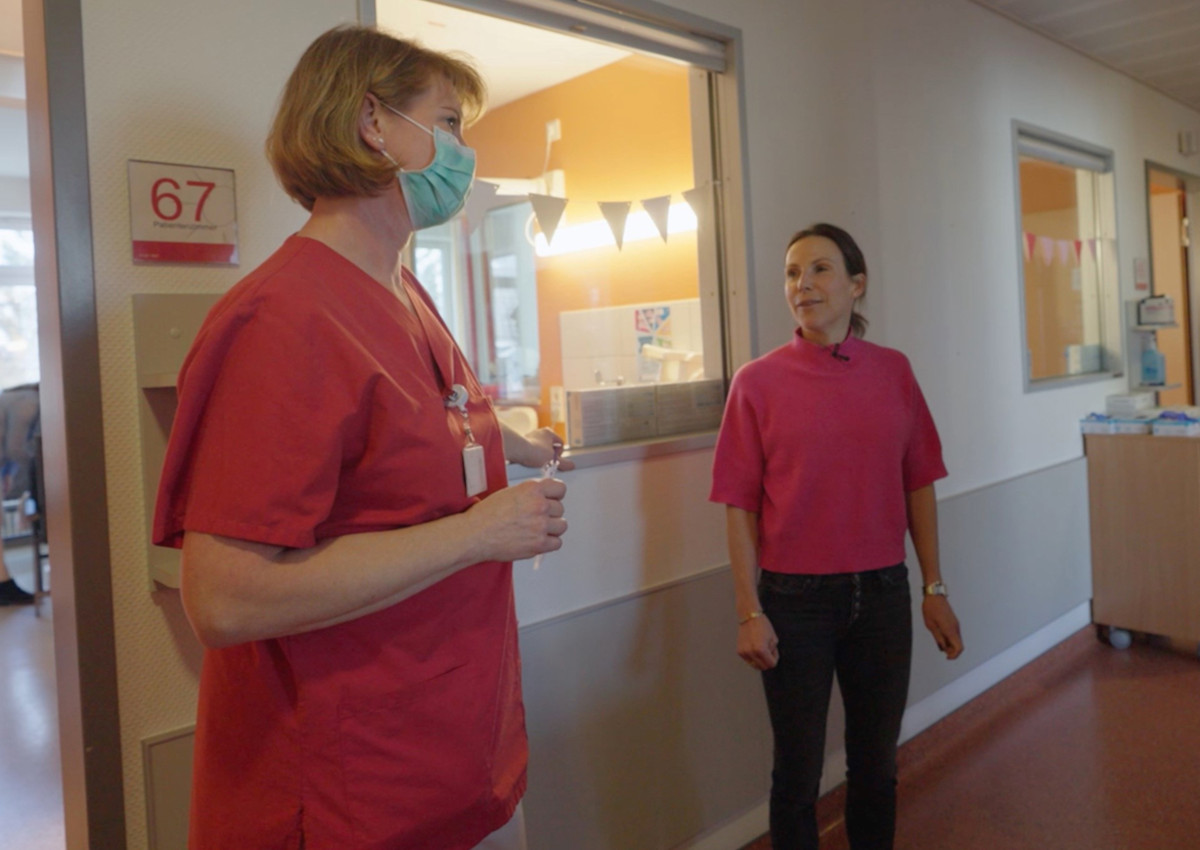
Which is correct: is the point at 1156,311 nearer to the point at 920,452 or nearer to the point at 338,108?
the point at 920,452

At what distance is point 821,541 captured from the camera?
186 centimetres

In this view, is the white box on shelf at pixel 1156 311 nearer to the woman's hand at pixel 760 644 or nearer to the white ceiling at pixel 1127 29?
the white ceiling at pixel 1127 29

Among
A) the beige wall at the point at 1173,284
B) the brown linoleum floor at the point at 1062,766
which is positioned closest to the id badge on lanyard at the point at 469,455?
the brown linoleum floor at the point at 1062,766

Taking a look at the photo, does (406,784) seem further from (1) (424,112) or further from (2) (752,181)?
(2) (752,181)

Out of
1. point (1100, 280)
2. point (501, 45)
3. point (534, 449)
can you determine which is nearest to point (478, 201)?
point (534, 449)

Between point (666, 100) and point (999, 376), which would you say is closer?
point (666, 100)

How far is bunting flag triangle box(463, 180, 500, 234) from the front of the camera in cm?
207

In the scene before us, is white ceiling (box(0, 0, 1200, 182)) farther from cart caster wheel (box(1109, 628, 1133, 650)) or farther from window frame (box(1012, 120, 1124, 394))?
cart caster wheel (box(1109, 628, 1133, 650))

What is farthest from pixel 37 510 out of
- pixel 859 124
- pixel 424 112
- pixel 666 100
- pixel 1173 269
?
pixel 1173 269

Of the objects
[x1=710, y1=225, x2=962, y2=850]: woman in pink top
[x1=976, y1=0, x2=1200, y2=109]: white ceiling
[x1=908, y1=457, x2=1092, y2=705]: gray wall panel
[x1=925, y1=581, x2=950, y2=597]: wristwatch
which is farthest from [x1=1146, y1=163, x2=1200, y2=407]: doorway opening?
[x1=710, y1=225, x2=962, y2=850]: woman in pink top

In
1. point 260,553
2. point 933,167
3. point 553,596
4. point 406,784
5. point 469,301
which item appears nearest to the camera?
point 260,553

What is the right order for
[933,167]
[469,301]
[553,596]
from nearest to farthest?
[553,596]
[933,167]
[469,301]

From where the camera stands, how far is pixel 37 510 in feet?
20.7

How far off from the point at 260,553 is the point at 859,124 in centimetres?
254
